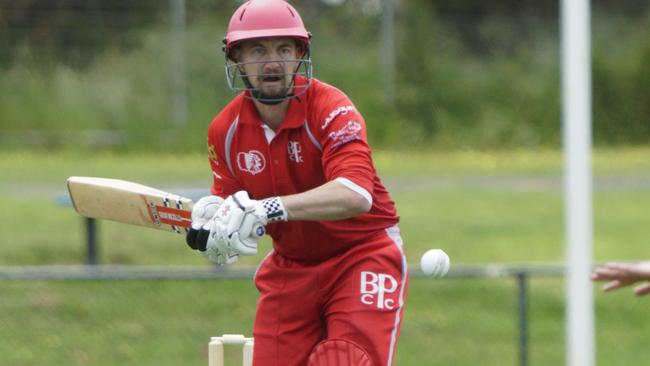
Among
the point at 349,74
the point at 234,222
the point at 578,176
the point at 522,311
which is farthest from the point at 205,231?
the point at 349,74

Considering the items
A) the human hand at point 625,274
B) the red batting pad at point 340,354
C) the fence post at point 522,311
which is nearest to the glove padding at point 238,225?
the red batting pad at point 340,354

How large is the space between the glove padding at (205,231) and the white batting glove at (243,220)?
5 centimetres

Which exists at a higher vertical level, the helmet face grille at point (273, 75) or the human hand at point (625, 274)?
the helmet face grille at point (273, 75)

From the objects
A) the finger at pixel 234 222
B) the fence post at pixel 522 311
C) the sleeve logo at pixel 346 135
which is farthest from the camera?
the fence post at pixel 522 311

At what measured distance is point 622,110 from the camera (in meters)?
18.3

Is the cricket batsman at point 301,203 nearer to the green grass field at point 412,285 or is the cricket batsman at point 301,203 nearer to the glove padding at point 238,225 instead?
the glove padding at point 238,225

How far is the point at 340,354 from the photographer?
5230 millimetres

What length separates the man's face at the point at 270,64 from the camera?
5.18 m

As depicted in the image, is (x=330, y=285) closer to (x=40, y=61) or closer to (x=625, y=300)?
(x=625, y=300)

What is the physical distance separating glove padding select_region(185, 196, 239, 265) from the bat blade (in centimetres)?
26

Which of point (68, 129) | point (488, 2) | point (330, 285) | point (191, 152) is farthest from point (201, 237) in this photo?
point (488, 2)

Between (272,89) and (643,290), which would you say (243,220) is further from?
(643,290)

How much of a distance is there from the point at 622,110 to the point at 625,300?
29.0ft

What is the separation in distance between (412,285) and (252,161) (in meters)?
4.47
